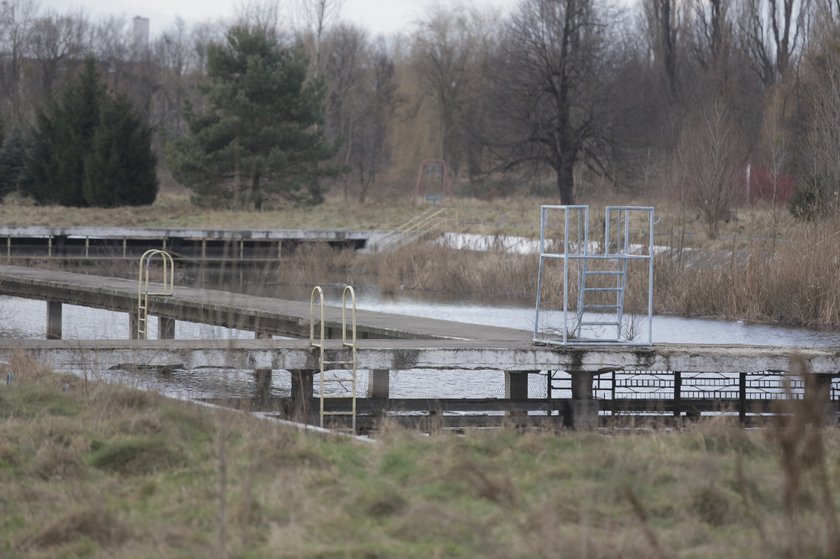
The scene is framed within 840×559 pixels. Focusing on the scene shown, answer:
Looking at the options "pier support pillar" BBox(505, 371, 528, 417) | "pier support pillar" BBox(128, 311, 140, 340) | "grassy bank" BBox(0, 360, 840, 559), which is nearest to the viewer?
"grassy bank" BBox(0, 360, 840, 559)

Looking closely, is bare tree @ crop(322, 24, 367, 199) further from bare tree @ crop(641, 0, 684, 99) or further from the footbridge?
the footbridge

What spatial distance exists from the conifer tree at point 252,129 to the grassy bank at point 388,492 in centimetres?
3892

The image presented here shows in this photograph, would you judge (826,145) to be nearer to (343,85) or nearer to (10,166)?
(10,166)

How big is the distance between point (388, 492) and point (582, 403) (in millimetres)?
6228

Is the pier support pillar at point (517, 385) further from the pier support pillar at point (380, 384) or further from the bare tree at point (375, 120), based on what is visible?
the bare tree at point (375, 120)

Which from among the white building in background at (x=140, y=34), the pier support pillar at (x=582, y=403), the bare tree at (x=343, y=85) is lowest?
the pier support pillar at (x=582, y=403)

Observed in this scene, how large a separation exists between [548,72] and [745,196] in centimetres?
1366

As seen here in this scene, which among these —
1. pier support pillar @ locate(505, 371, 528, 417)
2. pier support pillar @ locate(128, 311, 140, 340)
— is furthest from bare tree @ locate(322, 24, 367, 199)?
pier support pillar @ locate(505, 371, 528, 417)

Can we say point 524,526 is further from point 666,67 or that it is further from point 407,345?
point 666,67

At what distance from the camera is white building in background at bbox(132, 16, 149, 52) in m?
93.5

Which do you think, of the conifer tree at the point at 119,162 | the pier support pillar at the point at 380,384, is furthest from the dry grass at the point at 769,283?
the conifer tree at the point at 119,162

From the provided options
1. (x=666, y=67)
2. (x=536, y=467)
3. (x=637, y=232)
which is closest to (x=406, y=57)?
(x=666, y=67)

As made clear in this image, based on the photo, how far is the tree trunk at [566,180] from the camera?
50031mm

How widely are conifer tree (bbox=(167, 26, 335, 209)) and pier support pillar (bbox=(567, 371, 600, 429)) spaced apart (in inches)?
1395
